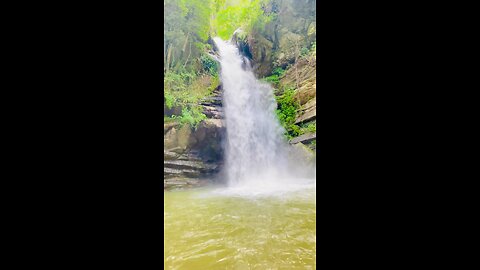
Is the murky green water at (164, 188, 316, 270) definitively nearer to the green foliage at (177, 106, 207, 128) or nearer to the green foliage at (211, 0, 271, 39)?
the green foliage at (177, 106, 207, 128)

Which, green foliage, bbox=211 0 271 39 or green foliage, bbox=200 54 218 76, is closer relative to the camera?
green foliage, bbox=200 54 218 76

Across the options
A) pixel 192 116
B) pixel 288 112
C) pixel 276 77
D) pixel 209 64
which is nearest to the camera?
pixel 192 116

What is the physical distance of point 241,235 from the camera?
393 cm

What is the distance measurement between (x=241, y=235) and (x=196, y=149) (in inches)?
222

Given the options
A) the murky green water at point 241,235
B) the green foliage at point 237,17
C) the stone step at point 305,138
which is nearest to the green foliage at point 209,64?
the green foliage at point 237,17

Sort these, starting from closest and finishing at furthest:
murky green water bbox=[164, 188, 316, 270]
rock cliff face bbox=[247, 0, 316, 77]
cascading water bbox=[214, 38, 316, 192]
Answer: murky green water bbox=[164, 188, 316, 270], cascading water bbox=[214, 38, 316, 192], rock cliff face bbox=[247, 0, 316, 77]

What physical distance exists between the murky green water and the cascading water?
11.1 ft

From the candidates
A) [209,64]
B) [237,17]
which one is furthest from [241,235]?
[237,17]

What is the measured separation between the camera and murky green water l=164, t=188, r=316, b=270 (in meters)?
3.09

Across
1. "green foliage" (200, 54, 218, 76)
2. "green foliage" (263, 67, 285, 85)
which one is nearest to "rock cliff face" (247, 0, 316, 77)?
"green foliage" (263, 67, 285, 85)

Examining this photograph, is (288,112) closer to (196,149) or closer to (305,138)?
(305,138)

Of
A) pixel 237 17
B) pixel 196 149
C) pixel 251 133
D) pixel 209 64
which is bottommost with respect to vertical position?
pixel 196 149
